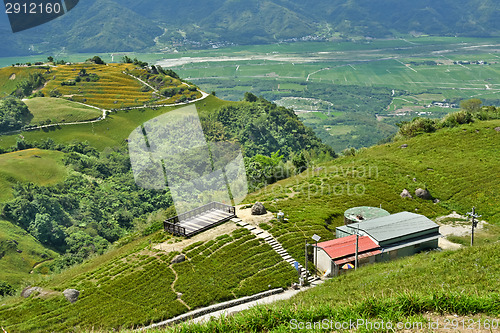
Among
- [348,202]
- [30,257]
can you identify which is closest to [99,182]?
[30,257]

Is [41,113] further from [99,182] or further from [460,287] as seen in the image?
[460,287]

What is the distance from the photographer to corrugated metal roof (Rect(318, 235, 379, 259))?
94.8 feet

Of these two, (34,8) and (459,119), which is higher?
(34,8)

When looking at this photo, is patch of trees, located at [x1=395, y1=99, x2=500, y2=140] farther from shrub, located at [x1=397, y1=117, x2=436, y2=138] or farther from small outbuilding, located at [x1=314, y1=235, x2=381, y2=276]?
small outbuilding, located at [x1=314, y1=235, x2=381, y2=276]

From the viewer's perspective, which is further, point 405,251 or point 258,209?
point 258,209

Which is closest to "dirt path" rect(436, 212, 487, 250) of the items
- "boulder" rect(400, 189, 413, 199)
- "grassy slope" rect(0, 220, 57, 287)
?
"boulder" rect(400, 189, 413, 199)

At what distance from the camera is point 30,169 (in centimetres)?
8275

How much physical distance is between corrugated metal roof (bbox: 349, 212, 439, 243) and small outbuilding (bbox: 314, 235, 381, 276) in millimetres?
907

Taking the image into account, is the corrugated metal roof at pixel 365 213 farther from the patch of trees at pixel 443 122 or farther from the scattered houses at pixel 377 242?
the patch of trees at pixel 443 122

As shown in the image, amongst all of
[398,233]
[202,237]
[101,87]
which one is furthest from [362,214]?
[101,87]

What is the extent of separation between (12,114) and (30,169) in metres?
34.1

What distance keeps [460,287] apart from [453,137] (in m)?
44.3

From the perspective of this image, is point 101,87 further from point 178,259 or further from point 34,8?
point 178,259

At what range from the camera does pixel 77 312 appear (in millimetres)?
24094
